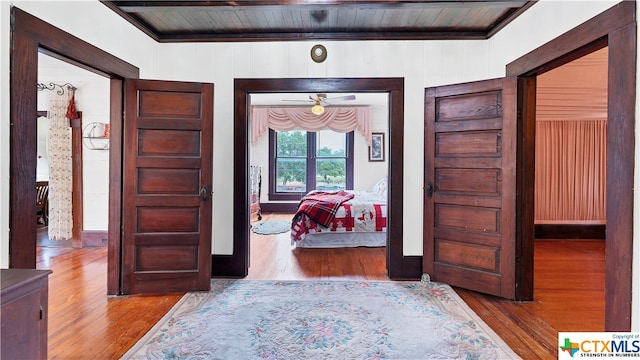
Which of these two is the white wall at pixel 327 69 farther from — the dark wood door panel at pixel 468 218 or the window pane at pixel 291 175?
the window pane at pixel 291 175

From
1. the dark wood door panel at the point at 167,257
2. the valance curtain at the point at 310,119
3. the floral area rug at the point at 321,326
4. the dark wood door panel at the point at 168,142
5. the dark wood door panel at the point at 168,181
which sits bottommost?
the floral area rug at the point at 321,326

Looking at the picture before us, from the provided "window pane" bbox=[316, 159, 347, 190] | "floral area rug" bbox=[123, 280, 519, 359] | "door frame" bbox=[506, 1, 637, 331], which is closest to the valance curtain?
"window pane" bbox=[316, 159, 347, 190]

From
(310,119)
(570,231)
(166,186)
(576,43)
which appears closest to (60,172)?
(166,186)

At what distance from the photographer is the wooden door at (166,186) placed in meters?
2.94

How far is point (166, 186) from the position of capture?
2.98 m

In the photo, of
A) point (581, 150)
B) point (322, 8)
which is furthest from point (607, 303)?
point (581, 150)

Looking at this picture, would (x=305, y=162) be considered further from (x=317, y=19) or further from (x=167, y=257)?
(x=167, y=257)

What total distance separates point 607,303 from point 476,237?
3.75 feet

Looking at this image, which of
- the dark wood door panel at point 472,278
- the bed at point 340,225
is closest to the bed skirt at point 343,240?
the bed at point 340,225

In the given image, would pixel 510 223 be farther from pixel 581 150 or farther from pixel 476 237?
pixel 581 150

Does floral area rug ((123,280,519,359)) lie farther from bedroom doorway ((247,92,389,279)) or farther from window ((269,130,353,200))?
window ((269,130,353,200))

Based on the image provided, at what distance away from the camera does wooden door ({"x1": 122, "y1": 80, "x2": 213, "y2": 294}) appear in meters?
2.94

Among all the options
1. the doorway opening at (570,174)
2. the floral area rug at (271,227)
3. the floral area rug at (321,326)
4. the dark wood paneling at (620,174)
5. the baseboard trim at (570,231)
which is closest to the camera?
the dark wood paneling at (620,174)

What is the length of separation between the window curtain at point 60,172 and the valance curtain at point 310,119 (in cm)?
365
